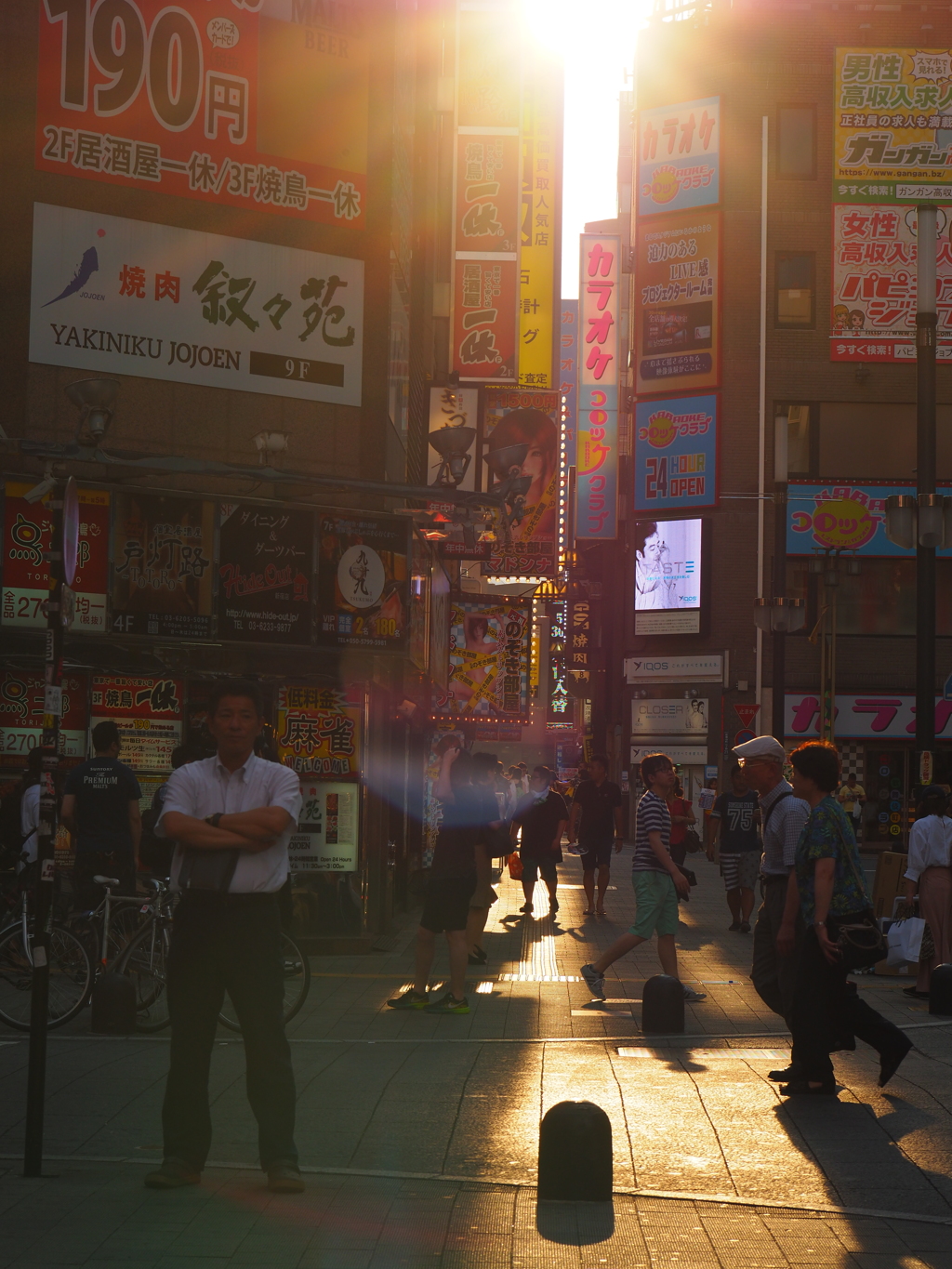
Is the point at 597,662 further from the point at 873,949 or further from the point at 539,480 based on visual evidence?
the point at 873,949

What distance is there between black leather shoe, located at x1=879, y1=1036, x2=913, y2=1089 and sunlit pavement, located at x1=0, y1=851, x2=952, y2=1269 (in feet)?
0.38

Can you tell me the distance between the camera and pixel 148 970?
35.8 feet

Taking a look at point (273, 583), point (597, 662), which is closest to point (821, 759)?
point (273, 583)

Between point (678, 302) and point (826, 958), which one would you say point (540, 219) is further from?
point (826, 958)

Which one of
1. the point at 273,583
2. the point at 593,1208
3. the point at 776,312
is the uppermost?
the point at 776,312

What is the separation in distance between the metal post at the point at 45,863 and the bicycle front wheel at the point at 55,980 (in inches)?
153

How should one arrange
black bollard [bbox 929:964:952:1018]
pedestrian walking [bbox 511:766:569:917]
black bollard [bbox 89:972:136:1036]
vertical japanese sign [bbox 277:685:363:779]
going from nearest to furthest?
1. black bollard [bbox 89:972:136:1036]
2. black bollard [bbox 929:964:952:1018]
3. vertical japanese sign [bbox 277:685:363:779]
4. pedestrian walking [bbox 511:766:569:917]

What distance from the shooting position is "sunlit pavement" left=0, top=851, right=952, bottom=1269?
5625 mm

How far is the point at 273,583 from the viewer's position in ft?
51.2

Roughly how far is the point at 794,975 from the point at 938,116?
149 feet

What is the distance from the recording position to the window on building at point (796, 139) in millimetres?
50969

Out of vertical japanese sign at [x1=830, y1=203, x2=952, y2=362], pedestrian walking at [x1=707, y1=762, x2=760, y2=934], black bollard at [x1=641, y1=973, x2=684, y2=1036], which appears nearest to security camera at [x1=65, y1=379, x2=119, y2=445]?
black bollard at [x1=641, y1=973, x2=684, y2=1036]

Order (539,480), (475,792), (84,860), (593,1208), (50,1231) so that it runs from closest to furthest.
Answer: (50,1231)
(593,1208)
(84,860)
(475,792)
(539,480)

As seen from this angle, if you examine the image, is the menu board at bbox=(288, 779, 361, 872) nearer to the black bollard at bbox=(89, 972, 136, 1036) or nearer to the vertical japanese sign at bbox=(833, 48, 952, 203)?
the black bollard at bbox=(89, 972, 136, 1036)
